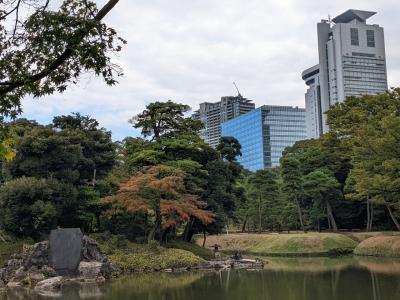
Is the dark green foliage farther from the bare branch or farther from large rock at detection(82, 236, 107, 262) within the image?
the bare branch

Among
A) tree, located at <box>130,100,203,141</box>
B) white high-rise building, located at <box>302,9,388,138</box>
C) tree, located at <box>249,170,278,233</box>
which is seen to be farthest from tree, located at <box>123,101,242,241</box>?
white high-rise building, located at <box>302,9,388,138</box>

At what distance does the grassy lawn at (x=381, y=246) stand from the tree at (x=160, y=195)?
11.8 m

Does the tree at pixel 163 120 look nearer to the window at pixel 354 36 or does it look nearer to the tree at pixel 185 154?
the tree at pixel 185 154

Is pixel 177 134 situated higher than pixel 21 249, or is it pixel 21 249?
pixel 177 134

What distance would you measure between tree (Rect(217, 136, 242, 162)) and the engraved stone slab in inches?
522

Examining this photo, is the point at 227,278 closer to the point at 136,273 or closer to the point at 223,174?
the point at 136,273

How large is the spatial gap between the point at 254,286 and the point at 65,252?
9446 mm

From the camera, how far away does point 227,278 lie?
19.7 meters

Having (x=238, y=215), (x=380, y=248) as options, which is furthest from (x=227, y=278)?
(x=238, y=215)

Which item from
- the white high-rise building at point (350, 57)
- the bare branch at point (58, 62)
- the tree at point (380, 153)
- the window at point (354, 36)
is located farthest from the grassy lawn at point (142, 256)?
the window at point (354, 36)

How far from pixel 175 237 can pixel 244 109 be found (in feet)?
291

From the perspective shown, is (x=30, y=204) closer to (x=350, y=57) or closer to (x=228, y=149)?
(x=228, y=149)

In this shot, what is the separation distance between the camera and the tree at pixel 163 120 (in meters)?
28.9

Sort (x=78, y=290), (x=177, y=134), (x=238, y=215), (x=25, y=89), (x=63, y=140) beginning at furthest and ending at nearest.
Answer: (x=238, y=215) → (x=177, y=134) → (x=63, y=140) → (x=78, y=290) → (x=25, y=89)
